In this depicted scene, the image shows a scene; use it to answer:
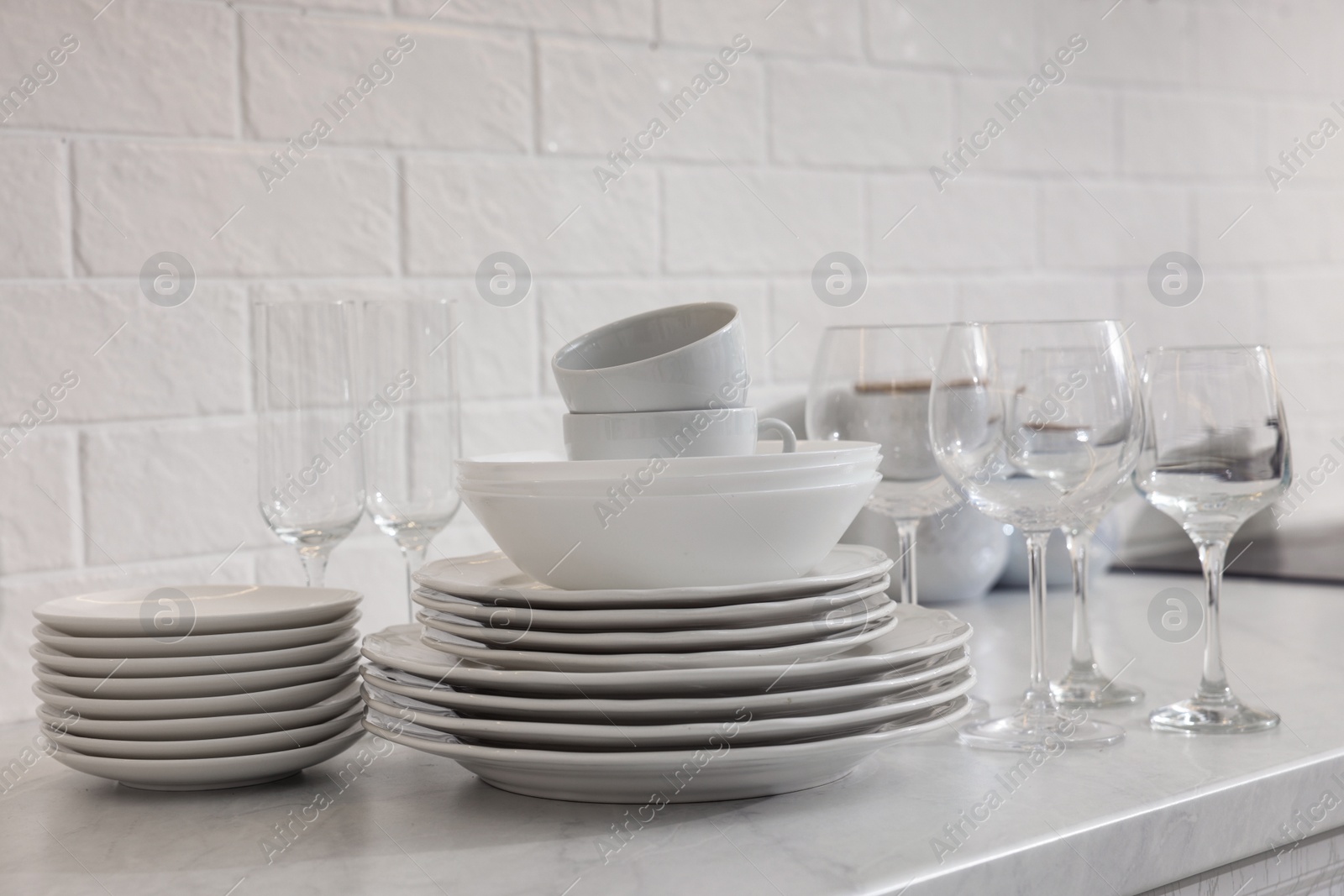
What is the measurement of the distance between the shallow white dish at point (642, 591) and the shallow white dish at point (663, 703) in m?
0.05

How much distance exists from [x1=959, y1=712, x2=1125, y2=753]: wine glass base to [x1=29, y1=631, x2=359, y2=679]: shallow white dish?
42 centimetres

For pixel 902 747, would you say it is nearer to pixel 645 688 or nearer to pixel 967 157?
pixel 645 688

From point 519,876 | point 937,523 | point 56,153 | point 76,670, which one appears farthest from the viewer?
point 937,523

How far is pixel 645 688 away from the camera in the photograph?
0.66m

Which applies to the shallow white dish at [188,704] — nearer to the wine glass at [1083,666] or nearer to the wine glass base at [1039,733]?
the wine glass base at [1039,733]

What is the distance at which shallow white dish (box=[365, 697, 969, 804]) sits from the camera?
2.11 ft

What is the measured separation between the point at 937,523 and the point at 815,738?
71cm

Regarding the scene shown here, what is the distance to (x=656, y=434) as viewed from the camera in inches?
28.2

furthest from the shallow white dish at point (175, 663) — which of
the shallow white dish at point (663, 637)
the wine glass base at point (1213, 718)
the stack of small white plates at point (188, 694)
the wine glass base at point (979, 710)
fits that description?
the wine glass base at point (1213, 718)

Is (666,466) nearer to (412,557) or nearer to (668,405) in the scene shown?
(668,405)

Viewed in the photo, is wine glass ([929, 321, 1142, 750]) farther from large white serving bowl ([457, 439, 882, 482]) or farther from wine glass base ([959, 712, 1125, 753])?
large white serving bowl ([457, 439, 882, 482])

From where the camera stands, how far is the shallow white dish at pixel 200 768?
0.72 meters

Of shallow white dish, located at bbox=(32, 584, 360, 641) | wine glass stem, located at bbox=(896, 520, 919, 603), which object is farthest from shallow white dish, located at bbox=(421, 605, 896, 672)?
wine glass stem, located at bbox=(896, 520, 919, 603)

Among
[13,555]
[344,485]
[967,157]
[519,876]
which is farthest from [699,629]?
A: [967,157]
